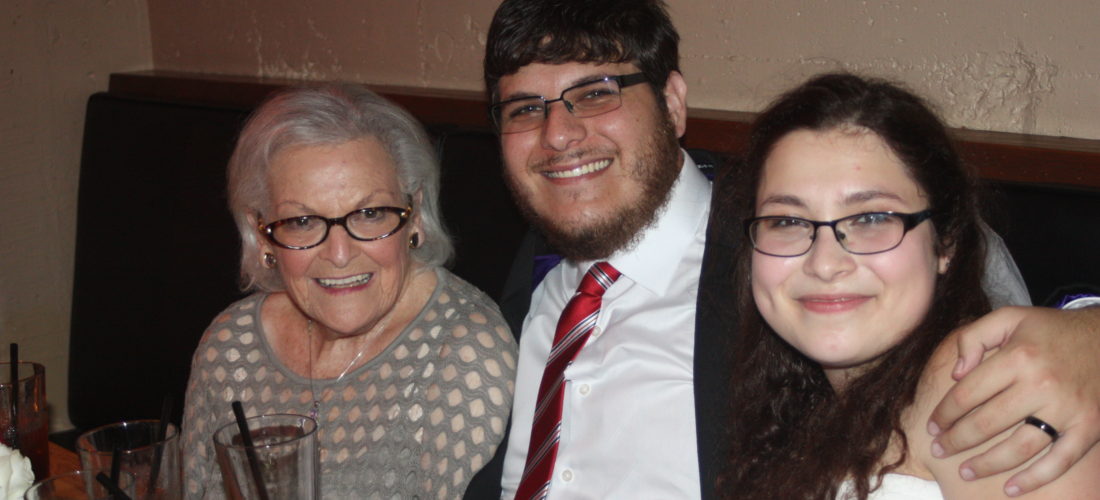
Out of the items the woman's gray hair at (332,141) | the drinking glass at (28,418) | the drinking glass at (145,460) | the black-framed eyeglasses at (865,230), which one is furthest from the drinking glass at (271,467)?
the woman's gray hair at (332,141)

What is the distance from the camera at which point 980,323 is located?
132 centimetres

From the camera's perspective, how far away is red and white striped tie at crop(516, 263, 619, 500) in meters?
1.97

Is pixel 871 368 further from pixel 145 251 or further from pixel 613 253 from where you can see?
pixel 145 251

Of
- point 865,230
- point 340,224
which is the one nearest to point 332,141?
point 340,224

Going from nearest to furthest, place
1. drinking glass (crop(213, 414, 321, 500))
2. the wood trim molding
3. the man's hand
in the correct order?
the man's hand, drinking glass (crop(213, 414, 321, 500)), the wood trim molding

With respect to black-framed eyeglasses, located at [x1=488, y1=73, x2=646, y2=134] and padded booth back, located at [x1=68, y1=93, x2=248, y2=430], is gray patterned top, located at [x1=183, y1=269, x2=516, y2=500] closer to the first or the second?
black-framed eyeglasses, located at [x1=488, y1=73, x2=646, y2=134]

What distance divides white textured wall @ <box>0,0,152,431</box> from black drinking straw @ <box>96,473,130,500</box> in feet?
9.15

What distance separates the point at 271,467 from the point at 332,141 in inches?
37.6

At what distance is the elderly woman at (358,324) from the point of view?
204 cm

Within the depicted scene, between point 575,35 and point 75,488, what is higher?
point 575,35

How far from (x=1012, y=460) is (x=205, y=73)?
11.5 feet

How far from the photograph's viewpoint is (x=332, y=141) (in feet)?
6.98

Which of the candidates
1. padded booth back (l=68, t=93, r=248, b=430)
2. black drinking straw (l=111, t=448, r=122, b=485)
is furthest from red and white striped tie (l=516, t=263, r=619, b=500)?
padded booth back (l=68, t=93, r=248, b=430)

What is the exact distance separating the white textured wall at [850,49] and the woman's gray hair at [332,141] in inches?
32.4
